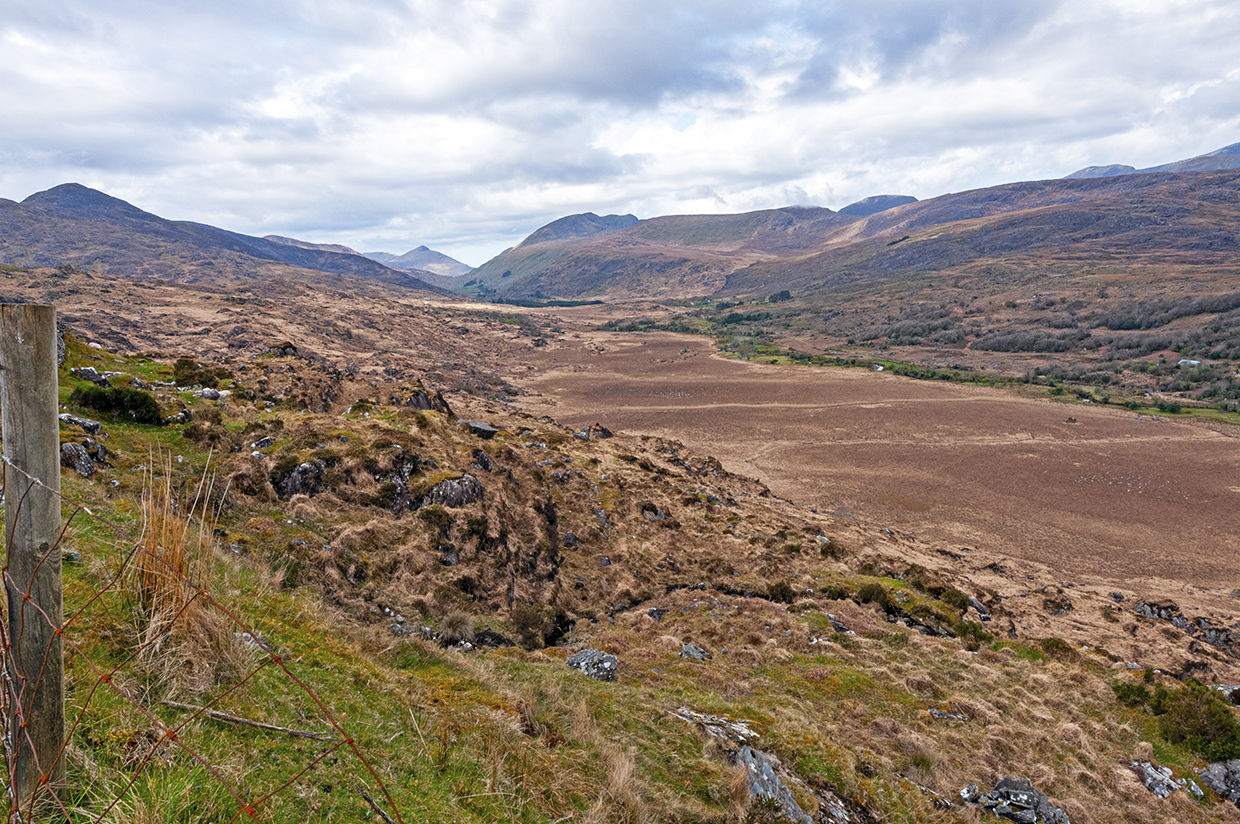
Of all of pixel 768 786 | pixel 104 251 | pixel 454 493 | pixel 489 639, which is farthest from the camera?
pixel 104 251

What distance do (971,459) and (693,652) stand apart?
38.0 meters

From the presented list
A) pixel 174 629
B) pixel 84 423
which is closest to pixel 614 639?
pixel 174 629

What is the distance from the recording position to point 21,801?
261 centimetres

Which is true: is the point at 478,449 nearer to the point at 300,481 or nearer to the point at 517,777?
the point at 300,481

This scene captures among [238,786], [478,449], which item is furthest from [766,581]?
[238,786]

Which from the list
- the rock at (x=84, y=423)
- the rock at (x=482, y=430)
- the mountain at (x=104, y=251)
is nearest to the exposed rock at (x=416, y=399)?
the rock at (x=482, y=430)

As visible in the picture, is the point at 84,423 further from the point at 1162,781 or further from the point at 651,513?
the point at 1162,781

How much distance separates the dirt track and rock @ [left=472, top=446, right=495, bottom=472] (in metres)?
21.5

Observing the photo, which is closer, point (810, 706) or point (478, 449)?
point (810, 706)

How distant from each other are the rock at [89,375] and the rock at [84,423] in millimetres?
3702

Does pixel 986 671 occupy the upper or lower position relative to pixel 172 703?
lower

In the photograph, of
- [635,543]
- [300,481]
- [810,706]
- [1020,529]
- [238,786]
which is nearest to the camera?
[238,786]

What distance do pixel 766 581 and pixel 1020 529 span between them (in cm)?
2095

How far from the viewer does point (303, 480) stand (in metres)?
13.2
